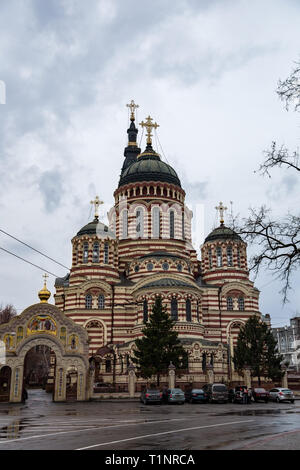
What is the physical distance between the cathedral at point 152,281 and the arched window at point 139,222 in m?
0.13

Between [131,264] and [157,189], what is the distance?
39.5 feet

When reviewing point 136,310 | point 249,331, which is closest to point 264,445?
point 249,331

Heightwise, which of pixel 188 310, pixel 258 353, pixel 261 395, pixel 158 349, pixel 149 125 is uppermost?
pixel 149 125

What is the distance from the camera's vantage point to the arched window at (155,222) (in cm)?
5764

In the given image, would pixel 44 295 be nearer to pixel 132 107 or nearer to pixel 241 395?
pixel 241 395

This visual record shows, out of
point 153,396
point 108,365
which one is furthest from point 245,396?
point 108,365

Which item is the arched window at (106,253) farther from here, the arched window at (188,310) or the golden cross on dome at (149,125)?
the golden cross on dome at (149,125)

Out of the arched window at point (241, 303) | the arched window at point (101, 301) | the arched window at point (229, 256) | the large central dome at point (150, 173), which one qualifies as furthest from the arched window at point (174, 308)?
the large central dome at point (150, 173)

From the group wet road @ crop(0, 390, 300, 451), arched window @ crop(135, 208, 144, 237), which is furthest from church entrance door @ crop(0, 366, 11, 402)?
arched window @ crop(135, 208, 144, 237)

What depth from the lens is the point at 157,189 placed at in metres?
Result: 59.6

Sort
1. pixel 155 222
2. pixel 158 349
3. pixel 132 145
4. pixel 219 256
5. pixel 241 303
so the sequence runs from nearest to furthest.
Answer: pixel 158 349 < pixel 241 303 < pixel 219 256 < pixel 155 222 < pixel 132 145

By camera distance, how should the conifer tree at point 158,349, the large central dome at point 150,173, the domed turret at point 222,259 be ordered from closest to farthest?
the conifer tree at point 158,349, the domed turret at point 222,259, the large central dome at point 150,173

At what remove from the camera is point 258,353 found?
41688 millimetres

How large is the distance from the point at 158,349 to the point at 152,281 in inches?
478
